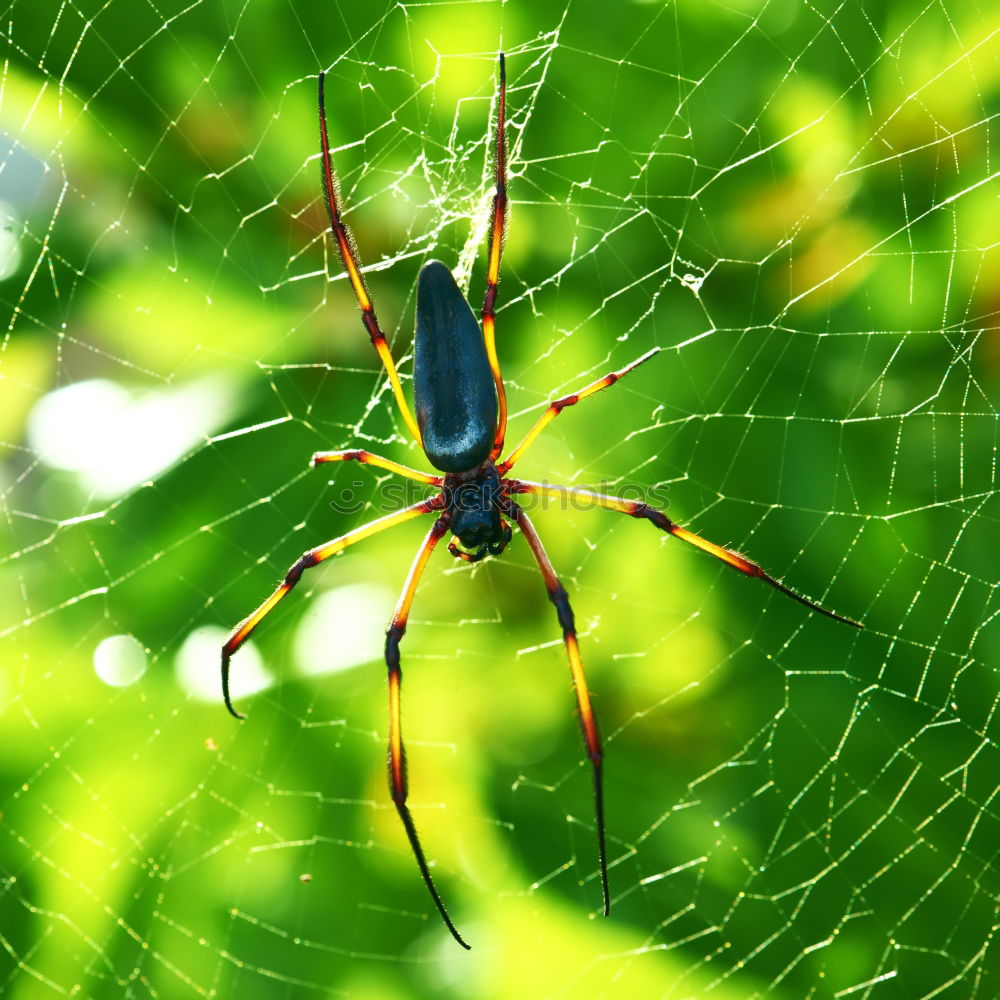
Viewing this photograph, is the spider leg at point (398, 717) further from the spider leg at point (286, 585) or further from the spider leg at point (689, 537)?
the spider leg at point (689, 537)

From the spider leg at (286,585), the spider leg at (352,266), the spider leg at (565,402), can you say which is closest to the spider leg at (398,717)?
the spider leg at (286,585)

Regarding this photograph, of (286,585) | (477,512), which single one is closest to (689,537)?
(477,512)

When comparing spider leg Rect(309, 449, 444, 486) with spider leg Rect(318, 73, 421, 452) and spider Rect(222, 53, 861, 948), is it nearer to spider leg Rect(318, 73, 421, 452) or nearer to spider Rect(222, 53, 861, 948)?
spider Rect(222, 53, 861, 948)

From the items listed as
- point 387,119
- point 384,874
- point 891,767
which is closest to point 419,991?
point 384,874

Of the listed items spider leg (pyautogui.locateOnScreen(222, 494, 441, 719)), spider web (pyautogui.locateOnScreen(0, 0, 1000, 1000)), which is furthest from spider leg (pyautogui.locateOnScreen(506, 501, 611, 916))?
spider leg (pyautogui.locateOnScreen(222, 494, 441, 719))

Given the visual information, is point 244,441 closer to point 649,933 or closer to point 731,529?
point 731,529

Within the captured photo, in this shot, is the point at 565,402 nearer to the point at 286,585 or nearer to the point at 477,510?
the point at 477,510
